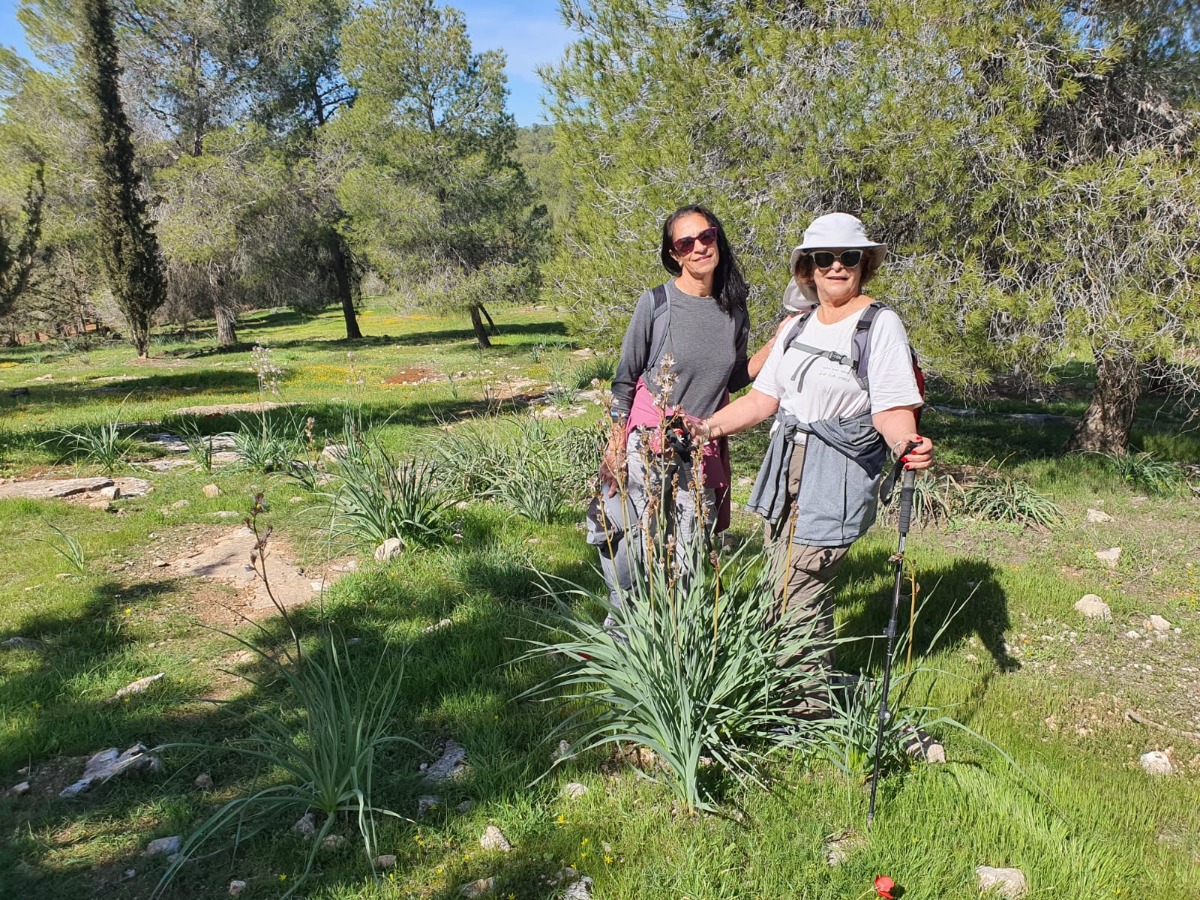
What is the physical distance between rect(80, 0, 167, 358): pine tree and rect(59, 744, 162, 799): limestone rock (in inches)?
757

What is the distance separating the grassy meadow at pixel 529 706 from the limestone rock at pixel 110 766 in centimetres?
5

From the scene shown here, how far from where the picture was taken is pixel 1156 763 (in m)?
3.03

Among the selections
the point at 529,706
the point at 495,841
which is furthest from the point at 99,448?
the point at 495,841

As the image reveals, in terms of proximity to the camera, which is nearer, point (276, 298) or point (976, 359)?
point (976, 359)

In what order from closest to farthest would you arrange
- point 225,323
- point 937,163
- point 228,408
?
point 937,163, point 228,408, point 225,323

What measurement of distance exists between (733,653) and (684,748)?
1.30ft

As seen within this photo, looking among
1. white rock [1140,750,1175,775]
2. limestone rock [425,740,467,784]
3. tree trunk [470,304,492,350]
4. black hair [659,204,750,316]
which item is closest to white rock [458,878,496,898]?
limestone rock [425,740,467,784]

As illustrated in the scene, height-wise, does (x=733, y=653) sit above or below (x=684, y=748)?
above

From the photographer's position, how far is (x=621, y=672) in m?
2.71

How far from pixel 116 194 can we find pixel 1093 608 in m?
21.8

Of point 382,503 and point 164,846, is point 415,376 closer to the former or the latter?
point 382,503

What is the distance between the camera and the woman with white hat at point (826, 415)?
2516 millimetres

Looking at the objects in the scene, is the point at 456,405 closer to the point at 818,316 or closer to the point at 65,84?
the point at 818,316

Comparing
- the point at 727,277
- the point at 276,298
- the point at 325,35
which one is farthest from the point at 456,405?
the point at 276,298
